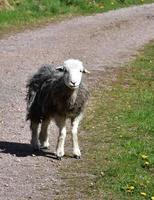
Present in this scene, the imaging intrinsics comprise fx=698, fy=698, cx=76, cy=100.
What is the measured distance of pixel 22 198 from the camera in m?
7.40

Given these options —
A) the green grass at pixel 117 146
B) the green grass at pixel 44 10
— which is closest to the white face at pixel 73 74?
the green grass at pixel 117 146

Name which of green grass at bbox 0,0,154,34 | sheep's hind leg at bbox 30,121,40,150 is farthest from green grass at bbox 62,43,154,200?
green grass at bbox 0,0,154,34

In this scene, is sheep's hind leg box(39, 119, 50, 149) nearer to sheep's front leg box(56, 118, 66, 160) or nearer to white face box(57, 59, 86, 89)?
sheep's front leg box(56, 118, 66, 160)

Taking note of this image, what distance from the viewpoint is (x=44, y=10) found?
921 inches

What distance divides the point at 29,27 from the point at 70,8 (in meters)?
3.89

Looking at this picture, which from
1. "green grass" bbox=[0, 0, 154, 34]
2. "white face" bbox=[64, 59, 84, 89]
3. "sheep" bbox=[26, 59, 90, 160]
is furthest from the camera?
"green grass" bbox=[0, 0, 154, 34]

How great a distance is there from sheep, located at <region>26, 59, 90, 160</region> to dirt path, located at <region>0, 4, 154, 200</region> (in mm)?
254

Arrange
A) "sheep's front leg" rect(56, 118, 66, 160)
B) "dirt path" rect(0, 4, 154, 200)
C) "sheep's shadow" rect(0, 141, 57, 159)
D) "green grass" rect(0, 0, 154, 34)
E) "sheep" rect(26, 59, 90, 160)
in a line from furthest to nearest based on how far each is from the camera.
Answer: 1. "green grass" rect(0, 0, 154, 34)
2. "sheep's shadow" rect(0, 141, 57, 159)
3. "sheep's front leg" rect(56, 118, 66, 160)
4. "sheep" rect(26, 59, 90, 160)
5. "dirt path" rect(0, 4, 154, 200)

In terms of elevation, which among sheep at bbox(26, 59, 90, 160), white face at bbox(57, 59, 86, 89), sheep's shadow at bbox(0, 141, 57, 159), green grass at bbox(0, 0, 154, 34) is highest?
white face at bbox(57, 59, 86, 89)

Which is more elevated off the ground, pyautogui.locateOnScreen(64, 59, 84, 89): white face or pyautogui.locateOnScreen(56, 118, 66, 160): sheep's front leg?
pyautogui.locateOnScreen(64, 59, 84, 89): white face

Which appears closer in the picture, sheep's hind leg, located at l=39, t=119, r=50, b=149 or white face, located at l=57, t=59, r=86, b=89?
white face, located at l=57, t=59, r=86, b=89

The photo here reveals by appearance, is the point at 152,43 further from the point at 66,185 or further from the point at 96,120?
the point at 66,185

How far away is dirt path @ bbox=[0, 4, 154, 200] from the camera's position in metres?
8.04

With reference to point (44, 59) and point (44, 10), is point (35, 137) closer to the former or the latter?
point (44, 59)
